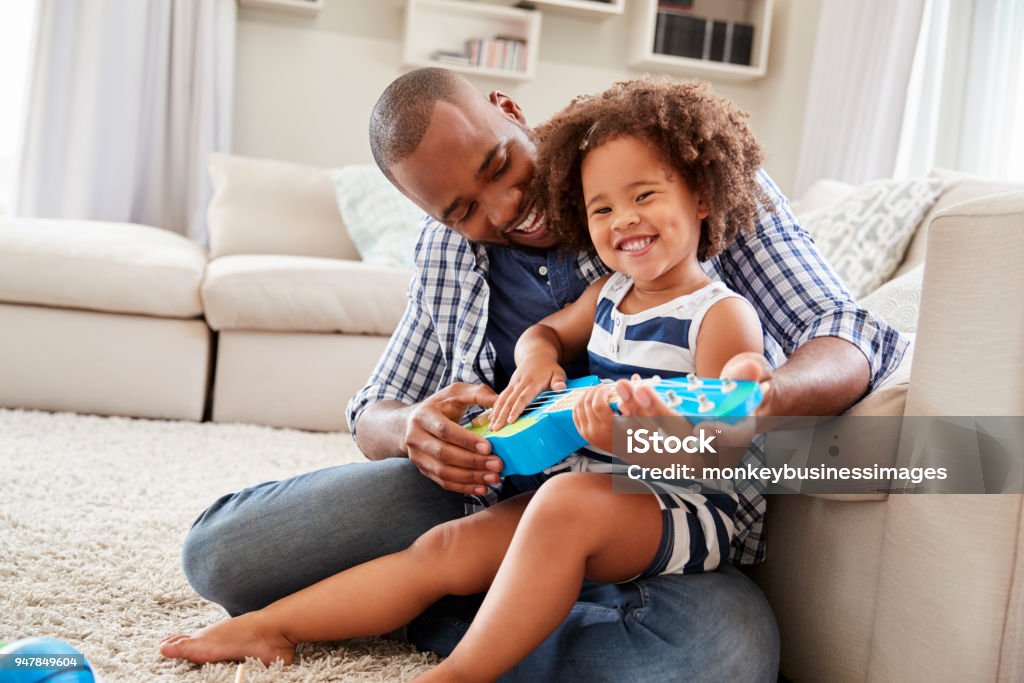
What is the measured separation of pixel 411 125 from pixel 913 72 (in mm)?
2564

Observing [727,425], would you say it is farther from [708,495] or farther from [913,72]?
[913,72]

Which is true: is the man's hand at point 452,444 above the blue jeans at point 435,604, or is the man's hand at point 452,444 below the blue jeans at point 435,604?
above

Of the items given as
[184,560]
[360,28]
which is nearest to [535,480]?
[184,560]

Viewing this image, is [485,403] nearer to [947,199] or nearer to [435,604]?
[435,604]

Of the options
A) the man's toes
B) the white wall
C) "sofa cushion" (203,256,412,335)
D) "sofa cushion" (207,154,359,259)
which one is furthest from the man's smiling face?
the white wall

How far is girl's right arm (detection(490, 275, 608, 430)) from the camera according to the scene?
3.62ft

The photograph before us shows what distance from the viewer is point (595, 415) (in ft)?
2.89

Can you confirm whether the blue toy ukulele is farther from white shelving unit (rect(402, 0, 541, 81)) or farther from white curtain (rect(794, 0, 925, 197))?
white shelving unit (rect(402, 0, 541, 81))

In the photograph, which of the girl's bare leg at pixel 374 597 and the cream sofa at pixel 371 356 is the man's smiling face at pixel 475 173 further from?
the cream sofa at pixel 371 356

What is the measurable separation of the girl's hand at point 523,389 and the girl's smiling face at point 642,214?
15 cm

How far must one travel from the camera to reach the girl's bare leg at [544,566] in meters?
0.97

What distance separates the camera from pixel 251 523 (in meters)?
1.25

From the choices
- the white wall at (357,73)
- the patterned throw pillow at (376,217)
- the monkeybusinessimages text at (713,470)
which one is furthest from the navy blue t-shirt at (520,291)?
the white wall at (357,73)

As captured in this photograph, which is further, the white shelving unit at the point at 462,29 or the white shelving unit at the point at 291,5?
the white shelving unit at the point at 462,29
